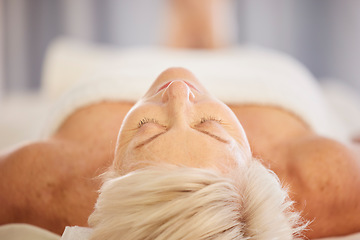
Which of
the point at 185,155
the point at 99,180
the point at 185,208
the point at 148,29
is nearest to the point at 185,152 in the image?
the point at 185,155

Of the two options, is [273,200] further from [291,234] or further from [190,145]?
[190,145]

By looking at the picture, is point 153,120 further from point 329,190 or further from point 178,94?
point 329,190

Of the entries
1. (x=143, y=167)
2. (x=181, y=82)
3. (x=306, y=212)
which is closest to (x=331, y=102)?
(x=306, y=212)

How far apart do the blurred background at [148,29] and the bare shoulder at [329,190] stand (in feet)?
7.99

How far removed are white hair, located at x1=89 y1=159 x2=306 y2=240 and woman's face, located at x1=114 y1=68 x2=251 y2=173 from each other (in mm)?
34

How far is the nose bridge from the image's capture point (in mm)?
910

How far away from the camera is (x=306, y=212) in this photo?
1104 mm

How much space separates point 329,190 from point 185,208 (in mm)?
517

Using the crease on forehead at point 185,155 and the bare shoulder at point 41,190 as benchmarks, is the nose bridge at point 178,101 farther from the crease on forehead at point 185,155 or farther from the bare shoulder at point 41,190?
the bare shoulder at point 41,190

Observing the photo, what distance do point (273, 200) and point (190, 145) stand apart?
20 centimetres

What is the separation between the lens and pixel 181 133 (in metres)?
0.87

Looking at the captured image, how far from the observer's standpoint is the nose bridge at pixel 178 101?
910 mm

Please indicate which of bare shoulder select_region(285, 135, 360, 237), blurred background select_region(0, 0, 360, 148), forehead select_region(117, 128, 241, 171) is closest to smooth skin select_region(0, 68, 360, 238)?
bare shoulder select_region(285, 135, 360, 237)

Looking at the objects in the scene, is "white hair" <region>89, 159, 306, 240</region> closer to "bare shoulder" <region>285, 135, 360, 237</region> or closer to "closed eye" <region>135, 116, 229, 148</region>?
"closed eye" <region>135, 116, 229, 148</region>
